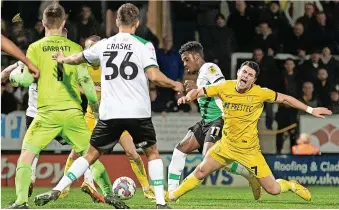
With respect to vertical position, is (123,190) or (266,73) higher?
(266,73)

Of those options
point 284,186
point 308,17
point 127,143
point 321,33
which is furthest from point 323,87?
point 127,143

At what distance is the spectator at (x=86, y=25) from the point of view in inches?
807

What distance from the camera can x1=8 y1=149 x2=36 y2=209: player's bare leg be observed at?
38.4 ft

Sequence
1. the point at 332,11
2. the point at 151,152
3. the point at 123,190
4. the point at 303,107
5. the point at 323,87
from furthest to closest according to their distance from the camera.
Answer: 1. the point at 332,11
2. the point at 323,87
3. the point at 123,190
4. the point at 303,107
5. the point at 151,152

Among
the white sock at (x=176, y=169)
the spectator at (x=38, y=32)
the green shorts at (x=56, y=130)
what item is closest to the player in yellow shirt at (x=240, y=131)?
the white sock at (x=176, y=169)

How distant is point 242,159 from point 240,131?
35cm

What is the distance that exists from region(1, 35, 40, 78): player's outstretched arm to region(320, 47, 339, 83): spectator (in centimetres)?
1105

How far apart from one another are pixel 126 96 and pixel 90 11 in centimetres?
940

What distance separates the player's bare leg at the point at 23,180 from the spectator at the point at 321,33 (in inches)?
423

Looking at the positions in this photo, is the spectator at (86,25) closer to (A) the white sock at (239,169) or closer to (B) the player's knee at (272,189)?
(A) the white sock at (239,169)

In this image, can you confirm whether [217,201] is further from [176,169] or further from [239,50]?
[239,50]

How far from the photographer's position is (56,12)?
12125mm

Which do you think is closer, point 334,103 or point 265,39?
point 334,103

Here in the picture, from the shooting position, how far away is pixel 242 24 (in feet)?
69.9
